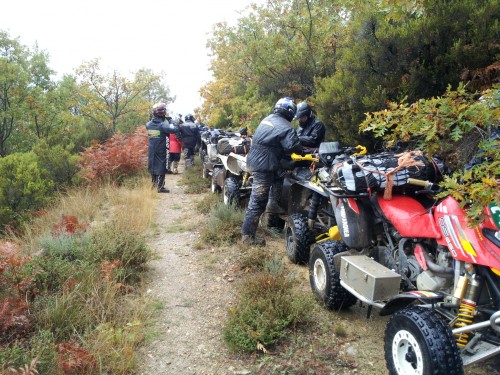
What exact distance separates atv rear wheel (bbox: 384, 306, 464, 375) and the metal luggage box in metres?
0.28

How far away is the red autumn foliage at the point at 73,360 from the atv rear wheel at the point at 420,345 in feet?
7.06

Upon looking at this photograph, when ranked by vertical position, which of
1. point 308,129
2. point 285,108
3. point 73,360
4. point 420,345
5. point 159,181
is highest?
point 285,108

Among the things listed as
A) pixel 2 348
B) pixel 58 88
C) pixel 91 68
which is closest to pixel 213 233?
pixel 2 348

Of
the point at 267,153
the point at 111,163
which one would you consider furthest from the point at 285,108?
the point at 111,163

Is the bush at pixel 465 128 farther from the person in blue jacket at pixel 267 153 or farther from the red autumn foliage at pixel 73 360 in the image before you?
the red autumn foliage at pixel 73 360

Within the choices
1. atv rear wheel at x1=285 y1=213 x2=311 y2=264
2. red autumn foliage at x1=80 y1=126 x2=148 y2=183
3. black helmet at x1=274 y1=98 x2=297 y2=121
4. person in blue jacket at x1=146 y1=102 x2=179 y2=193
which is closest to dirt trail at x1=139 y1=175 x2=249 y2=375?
atv rear wheel at x1=285 y1=213 x2=311 y2=264

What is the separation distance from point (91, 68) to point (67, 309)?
1294cm

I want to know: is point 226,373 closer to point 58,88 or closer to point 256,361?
point 256,361

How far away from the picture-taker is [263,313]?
378cm

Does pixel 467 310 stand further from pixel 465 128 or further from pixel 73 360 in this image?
pixel 73 360

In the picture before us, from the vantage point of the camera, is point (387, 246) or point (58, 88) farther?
point (58, 88)

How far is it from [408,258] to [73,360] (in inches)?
103

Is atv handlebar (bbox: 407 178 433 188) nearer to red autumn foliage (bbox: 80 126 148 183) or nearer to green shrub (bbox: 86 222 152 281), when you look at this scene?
green shrub (bbox: 86 222 152 281)

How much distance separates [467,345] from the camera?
2721 millimetres
